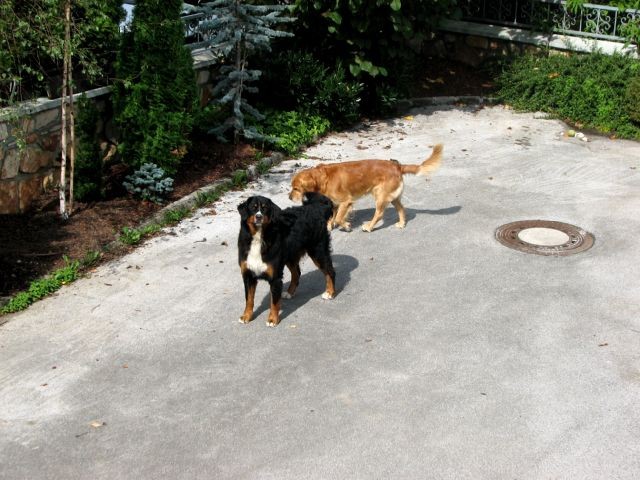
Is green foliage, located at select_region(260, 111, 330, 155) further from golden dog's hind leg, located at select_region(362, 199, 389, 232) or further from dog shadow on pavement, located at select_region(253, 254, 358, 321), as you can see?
dog shadow on pavement, located at select_region(253, 254, 358, 321)

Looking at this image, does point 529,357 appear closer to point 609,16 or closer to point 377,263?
point 377,263

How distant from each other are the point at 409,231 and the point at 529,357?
3.13 m

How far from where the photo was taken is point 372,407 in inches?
248

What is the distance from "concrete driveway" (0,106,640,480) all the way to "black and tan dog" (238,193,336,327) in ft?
0.94

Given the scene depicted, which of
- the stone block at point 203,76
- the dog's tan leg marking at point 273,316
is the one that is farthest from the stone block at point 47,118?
the dog's tan leg marking at point 273,316

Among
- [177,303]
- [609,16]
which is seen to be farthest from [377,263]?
[609,16]

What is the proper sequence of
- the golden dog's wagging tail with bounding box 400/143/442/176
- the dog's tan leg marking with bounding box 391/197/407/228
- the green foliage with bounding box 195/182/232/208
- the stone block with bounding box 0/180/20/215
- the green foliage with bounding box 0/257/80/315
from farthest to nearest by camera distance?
the green foliage with bounding box 195/182/232/208
the dog's tan leg marking with bounding box 391/197/407/228
the golden dog's wagging tail with bounding box 400/143/442/176
the stone block with bounding box 0/180/20/215
the green foliage with bounding box 0/257/80/315

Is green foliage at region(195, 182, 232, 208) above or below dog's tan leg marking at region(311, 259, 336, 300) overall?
above

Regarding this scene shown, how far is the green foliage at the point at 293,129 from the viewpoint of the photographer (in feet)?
40.2

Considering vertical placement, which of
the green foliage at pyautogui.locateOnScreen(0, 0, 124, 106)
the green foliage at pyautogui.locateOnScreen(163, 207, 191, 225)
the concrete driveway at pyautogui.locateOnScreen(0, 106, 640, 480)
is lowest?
the concrete driveway at pyautogui.locateOnScreen(0, 106, 640, 480)

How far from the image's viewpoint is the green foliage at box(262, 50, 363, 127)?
12.9m

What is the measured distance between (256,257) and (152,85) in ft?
13.1

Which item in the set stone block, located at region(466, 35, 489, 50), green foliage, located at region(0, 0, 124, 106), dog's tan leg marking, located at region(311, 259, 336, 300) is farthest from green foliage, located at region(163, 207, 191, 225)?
stone block, located at region(466, 35, 489, 50)

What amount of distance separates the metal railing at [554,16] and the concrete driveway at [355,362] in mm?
5789
